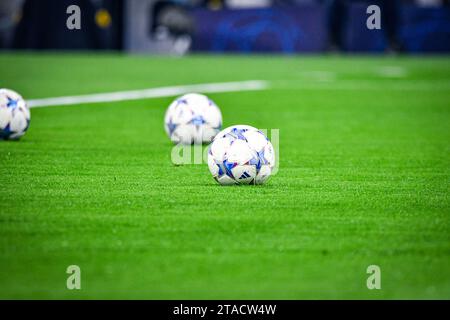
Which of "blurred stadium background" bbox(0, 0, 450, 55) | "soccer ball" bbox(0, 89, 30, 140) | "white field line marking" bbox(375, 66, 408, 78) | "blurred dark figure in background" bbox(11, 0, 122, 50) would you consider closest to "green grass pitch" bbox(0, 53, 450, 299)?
"soccer ball" bbox(0, 89, 30, 140)

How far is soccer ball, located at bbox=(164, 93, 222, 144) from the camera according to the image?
38.6 ft

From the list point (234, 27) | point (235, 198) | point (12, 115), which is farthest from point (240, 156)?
point (234, 27)

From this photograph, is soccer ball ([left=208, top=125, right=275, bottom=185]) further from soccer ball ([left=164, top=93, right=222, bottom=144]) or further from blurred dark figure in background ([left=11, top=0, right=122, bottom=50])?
blurred dark figure in background ([left=11, top=0, right=122, bottom=50])

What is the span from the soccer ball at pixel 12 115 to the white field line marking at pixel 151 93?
17.7 feet

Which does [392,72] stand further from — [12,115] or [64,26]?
[12,115]

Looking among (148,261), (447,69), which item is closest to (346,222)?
(148,261)

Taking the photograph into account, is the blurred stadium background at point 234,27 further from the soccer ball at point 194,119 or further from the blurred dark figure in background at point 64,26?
the soccer ball at point 194,119

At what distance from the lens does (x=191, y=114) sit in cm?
1173

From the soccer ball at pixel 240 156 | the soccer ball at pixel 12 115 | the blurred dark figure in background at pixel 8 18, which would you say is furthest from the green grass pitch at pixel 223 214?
the blurred dark figure in background at pixel 8 18

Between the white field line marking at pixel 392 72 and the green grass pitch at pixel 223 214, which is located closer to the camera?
the green grass pitch at pixel 223 214

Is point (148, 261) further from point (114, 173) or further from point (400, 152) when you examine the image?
point (400, 152)

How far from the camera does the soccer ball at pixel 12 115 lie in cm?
1153

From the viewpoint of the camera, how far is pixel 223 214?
24.6 feet

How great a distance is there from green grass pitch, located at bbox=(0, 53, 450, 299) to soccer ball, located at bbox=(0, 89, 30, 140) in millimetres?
254
